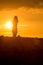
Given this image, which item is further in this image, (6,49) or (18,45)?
(18,45)

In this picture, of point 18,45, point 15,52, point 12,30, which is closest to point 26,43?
point 18,45

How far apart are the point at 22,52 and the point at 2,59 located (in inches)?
98.8

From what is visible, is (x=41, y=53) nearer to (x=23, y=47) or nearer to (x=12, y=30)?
(x=23, y=47)

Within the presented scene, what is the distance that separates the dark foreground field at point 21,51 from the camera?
21.0 m

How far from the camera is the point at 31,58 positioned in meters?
21.8

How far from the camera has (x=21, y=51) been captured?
23.0m

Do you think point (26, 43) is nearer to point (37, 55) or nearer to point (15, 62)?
point (37, 55)

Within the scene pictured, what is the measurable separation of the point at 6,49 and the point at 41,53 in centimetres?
312

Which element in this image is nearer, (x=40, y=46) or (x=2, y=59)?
(x=2, y=59)

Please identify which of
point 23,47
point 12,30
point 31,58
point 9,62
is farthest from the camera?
point 12,30

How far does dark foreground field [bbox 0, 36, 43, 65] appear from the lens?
2100cm

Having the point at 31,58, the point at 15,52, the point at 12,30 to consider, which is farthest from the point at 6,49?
the point at 12,30

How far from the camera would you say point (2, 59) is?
20859mm

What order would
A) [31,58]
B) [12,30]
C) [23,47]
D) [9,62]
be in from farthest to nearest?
1. [12,30]
2. [23,47]
3. [31,58]
4. [9,62]
